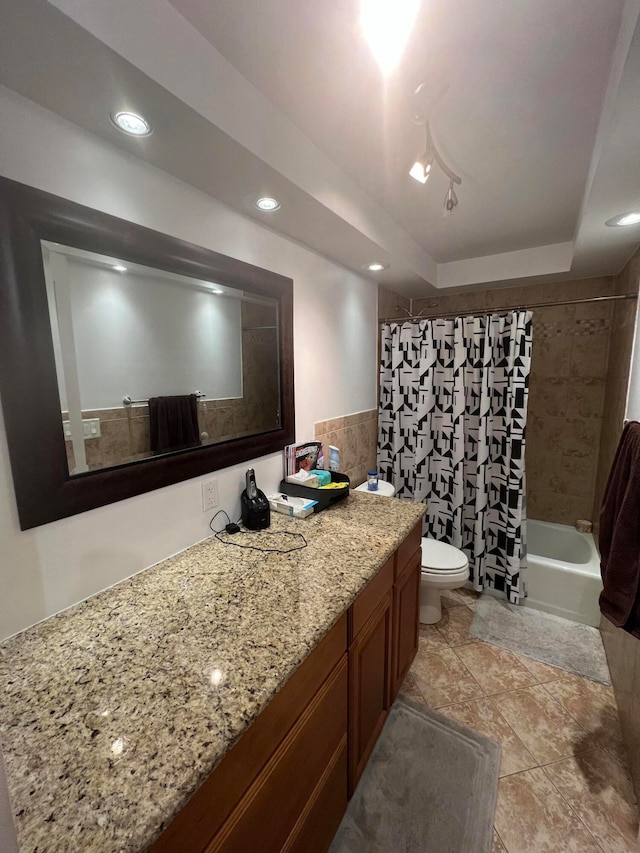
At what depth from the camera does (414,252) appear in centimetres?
229

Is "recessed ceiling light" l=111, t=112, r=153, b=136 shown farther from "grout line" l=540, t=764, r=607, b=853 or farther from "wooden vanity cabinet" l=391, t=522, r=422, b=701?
"grout line" l=540, t=764, r=607, b=853

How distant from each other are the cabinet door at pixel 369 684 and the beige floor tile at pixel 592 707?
0.88 meters

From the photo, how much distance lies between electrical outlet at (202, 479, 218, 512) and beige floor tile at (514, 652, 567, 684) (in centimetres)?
186

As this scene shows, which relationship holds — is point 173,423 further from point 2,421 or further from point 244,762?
point 244,762

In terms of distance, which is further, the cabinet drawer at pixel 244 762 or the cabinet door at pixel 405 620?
the cabinet door at pixel 405 620

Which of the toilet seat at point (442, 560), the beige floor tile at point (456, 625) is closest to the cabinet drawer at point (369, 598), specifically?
the toilet seat at point (442, 560)

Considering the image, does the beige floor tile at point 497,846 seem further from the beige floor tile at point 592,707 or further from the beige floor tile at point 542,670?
the beige floor tile at point 542,670

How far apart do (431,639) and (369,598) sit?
3.88 feet

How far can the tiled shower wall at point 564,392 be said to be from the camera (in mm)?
2586

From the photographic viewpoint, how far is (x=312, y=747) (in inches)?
37.1

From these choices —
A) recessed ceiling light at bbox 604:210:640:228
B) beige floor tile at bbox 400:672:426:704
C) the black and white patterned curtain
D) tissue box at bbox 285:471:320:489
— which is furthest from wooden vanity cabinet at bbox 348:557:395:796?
recessed ceiling light at bbox 604:210:640:228

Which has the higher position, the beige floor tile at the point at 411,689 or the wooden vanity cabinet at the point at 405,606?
the wooden vanity cabinet at the point at 405,606

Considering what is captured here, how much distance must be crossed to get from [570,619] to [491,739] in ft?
3.66

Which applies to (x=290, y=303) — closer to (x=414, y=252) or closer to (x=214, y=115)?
(x=214, y=115)
